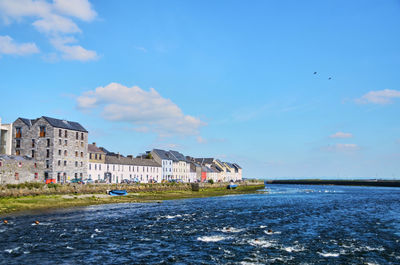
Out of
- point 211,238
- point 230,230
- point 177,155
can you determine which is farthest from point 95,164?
point 211,238

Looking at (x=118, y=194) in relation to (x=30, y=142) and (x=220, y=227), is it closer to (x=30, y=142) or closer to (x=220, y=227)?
(x=30, y=142)

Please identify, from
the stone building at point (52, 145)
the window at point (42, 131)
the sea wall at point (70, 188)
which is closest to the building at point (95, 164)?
→ the stone building at point (52, 145)

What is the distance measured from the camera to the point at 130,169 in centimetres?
12062

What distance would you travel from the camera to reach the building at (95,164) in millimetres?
104106

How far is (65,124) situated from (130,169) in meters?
30.4

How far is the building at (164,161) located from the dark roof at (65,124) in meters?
43.7

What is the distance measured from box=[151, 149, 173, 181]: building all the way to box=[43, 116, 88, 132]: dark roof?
43.7 m

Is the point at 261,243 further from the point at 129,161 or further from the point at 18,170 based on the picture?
the point at 129,161

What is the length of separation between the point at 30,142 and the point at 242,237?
75.4 m

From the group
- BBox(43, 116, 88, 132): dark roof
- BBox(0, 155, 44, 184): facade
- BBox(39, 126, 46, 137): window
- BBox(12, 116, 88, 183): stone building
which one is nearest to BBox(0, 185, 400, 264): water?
BBox(0, 155, 44, 184): facade

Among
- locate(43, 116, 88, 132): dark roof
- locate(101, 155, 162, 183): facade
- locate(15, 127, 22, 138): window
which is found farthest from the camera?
locate(101, 155, 162, 183): facade

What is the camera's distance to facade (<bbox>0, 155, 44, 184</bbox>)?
224 feet

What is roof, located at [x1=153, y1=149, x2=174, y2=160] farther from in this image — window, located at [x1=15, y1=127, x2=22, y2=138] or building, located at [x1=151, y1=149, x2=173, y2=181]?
window, located at [x1=15, y1=127, x2=22, y2=138]

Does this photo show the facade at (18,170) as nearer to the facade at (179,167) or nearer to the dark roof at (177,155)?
the facade at (179,167)
